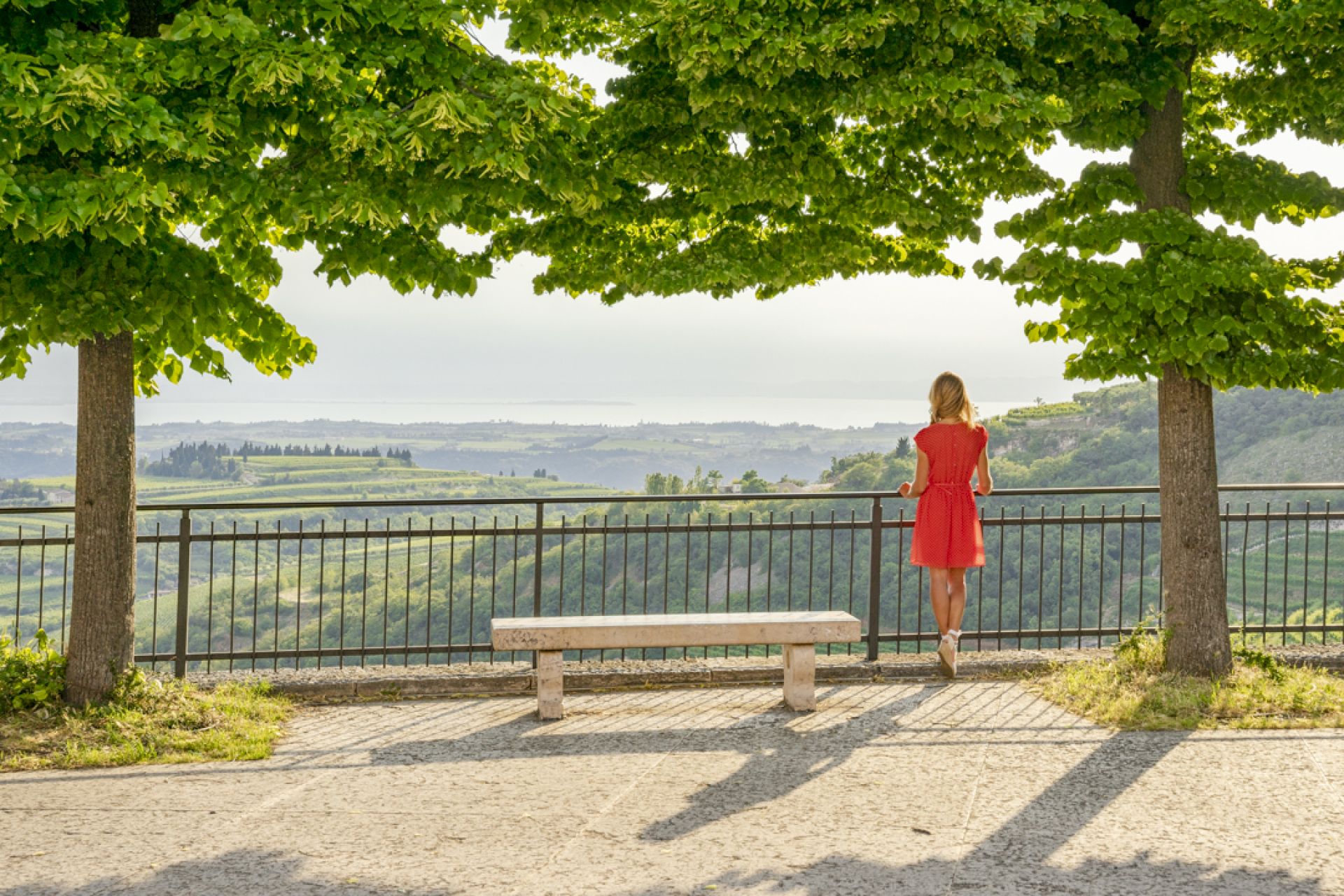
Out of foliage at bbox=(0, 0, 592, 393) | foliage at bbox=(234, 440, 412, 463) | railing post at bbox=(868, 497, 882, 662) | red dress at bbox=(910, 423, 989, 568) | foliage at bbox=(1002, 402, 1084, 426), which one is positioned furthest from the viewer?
foliage at bbox=(234, 440, 412, 463)

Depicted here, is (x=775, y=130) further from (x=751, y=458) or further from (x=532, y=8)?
(x=751, y=458)

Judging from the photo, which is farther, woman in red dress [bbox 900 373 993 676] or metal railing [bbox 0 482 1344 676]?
metal railing [bbox 0 482 1344 676]

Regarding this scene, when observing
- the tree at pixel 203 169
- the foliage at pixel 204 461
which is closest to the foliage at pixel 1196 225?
the tree at pixel 203 169

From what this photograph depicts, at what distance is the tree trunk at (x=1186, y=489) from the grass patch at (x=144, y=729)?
18.7 feet

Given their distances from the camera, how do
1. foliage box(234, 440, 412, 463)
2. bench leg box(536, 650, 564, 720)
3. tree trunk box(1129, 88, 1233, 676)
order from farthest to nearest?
foliage box(234, 440, 412, 463) → tree trunk box(1129, 88, 1233, 676) → bench leg box(536, 650, 564, 720)

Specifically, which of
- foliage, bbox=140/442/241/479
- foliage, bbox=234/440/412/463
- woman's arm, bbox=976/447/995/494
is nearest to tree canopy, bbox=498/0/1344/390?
woman's arm, bbox=976/447/995/494

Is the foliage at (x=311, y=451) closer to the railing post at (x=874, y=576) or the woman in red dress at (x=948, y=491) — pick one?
the railing post at (x=874, y=576)

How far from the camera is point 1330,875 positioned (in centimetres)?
437

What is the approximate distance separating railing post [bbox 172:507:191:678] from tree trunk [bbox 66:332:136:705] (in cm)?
80

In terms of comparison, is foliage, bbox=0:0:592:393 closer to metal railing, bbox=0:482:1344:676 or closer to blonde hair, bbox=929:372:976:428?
metal railing, bbox=0:482:1344:676

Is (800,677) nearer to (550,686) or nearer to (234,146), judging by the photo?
(550,686)

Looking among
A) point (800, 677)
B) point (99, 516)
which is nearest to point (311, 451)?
point (99, 516)

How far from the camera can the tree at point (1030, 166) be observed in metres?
6.38

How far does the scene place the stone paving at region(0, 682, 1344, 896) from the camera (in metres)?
4.36
